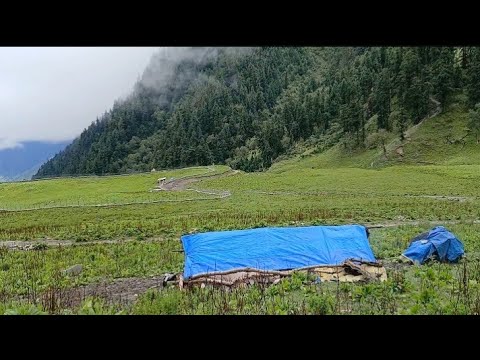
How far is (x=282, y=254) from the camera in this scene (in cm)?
1288

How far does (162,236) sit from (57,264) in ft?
21.5

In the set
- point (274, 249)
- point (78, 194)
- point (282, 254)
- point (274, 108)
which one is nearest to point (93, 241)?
point (274, 249)

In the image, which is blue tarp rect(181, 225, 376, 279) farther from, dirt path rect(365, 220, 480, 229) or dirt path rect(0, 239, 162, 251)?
dirt path rect(365, 220, 480, 229)

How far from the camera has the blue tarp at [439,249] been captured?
1295cm

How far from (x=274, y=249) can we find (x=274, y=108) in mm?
140755

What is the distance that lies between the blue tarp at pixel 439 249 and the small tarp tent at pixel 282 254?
1296 millimetres

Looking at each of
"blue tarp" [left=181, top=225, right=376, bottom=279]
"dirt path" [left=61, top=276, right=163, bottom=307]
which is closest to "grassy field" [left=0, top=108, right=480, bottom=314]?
"dirt path" [left=61, top=276, right=163, bottom=307]

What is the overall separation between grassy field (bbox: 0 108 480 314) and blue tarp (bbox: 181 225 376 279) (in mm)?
1090

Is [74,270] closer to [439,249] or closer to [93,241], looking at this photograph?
[93,241]

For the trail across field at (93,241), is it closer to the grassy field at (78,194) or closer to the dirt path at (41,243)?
the dirt path at (41,243)

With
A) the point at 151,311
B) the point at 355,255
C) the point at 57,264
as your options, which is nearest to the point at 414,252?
the point at 355,255

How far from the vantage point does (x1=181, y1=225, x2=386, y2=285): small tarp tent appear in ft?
37.2
